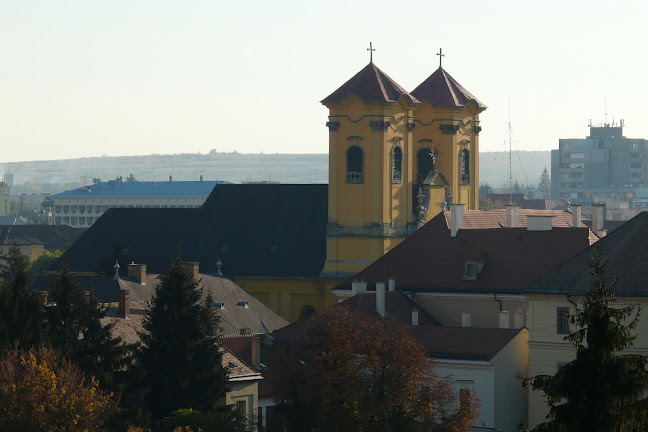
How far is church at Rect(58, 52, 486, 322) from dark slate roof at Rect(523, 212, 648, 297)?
31098 mm

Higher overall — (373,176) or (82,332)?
(373,176)

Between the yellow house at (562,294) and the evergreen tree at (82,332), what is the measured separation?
15623 millimetres

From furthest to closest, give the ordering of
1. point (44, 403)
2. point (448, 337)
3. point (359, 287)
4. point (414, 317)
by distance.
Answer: point (359, 287)
point (414, 317)
point (448, 337)
point (44, 403)

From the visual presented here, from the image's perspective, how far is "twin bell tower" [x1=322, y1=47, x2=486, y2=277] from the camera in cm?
9881

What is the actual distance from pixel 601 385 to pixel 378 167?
6761cm

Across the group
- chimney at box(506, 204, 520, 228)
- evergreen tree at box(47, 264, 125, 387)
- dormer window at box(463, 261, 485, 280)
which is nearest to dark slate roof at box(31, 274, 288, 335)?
dormer window at box(463, 261, 485, 280)

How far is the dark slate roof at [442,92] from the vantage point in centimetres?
10262

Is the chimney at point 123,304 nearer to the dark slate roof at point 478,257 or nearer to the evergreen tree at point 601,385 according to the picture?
the dark slate roof at point 478,257

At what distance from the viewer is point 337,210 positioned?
3944 inches

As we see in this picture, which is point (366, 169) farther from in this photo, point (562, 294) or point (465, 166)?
point (562, 294)

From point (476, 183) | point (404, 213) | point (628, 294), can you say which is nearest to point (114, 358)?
point (628, 294)

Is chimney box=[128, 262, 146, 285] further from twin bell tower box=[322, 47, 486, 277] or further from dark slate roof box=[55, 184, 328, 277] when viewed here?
twin bell tower box=[322, 47, 486, 277]

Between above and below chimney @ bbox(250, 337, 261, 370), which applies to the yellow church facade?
above

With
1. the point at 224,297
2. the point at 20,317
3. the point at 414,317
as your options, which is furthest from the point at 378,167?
the point at 20,317
